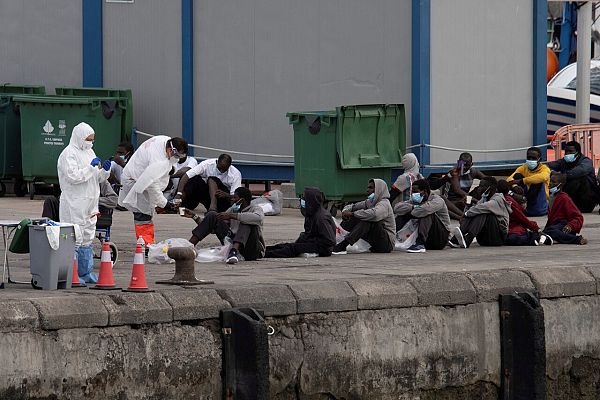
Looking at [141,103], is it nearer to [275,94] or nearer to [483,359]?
[275,94]

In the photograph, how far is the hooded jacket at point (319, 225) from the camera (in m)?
15.3

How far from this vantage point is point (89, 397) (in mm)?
10023

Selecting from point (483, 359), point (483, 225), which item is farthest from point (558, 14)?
point (483, 359)

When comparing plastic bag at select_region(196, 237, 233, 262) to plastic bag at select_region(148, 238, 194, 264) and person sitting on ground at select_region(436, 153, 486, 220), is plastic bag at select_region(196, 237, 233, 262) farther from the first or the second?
person sitting on ground at select_region(436, 153, 486, 220)

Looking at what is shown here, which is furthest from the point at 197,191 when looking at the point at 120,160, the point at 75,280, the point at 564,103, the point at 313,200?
the point at 564,103

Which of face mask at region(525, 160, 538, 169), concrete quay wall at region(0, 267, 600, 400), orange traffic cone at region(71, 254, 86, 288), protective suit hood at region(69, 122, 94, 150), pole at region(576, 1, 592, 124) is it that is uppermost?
pole at region(576, 1, 592, 124)

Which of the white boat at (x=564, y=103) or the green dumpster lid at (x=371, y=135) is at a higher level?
the white boat at (x=564, y=103)

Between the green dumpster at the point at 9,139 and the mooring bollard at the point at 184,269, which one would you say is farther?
the green dumpster at the point at 9,139

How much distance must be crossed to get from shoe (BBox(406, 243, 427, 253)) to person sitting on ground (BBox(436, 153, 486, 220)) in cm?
345

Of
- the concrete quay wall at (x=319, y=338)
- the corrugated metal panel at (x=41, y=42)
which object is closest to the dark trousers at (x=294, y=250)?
the concrete quay wall at (x=319, y=338)

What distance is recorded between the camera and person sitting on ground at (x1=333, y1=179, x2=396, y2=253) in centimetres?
1566

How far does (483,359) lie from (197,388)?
288 centimetres

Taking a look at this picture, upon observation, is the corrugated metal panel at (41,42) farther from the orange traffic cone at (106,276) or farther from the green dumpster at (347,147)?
the orange traffic cone at (106,276)

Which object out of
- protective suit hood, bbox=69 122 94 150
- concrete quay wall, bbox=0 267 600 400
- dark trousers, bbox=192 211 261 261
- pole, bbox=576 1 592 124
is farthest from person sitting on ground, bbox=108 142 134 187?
concrete quay wall, bbox=0 267 600 400
